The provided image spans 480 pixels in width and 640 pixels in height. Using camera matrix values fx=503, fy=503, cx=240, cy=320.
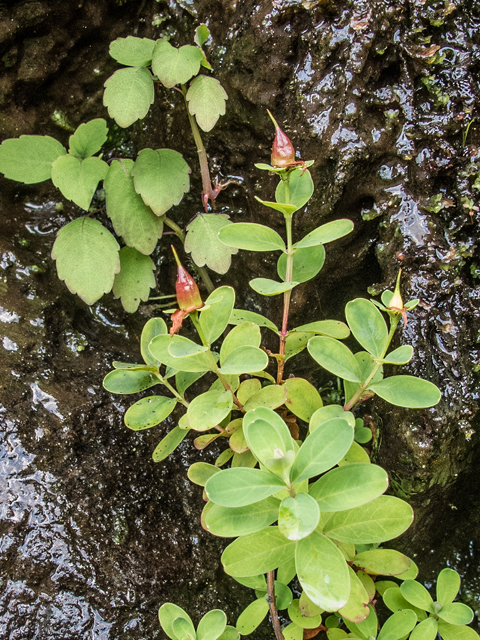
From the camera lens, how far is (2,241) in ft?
8.07

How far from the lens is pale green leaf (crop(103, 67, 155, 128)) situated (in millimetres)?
1952

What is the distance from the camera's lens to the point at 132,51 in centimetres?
200

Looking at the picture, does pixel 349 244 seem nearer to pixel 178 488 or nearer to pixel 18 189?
pixel 178 488

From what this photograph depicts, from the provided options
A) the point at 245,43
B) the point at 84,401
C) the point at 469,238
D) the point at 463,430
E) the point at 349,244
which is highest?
the point at 245,43

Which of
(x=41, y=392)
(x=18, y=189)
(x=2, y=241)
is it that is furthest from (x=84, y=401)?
(x=18, y=189)

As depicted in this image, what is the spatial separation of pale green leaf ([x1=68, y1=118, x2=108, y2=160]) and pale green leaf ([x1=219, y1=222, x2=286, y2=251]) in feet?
2.90

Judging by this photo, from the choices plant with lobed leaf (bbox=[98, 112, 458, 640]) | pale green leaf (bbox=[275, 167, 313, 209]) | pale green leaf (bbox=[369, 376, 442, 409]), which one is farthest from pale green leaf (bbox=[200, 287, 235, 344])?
pale green leaf (bbox=[369, 376, 442, 409])

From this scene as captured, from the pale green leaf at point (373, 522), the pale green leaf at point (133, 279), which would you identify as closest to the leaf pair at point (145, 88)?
the pale green leaf at point (133, 279)

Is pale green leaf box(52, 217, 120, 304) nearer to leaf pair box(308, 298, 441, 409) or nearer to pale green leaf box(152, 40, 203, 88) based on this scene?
pale green leaf box(152, 40, 203, 88)

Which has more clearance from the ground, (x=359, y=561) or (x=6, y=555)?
(x=359, y=561)

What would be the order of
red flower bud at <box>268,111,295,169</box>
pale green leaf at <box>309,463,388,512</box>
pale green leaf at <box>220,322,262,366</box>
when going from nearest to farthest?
pale green leaf at <box>309,463,388,512</box> → red flower bud at <box>268,111,295,169</box> → pale green leaf at <box>220,322,262,366</box>

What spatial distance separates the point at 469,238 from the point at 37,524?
2.01 m

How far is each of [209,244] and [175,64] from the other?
27.2 inches

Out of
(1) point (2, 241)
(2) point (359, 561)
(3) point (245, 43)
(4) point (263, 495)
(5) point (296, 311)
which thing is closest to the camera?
(4) point (263, 495)
